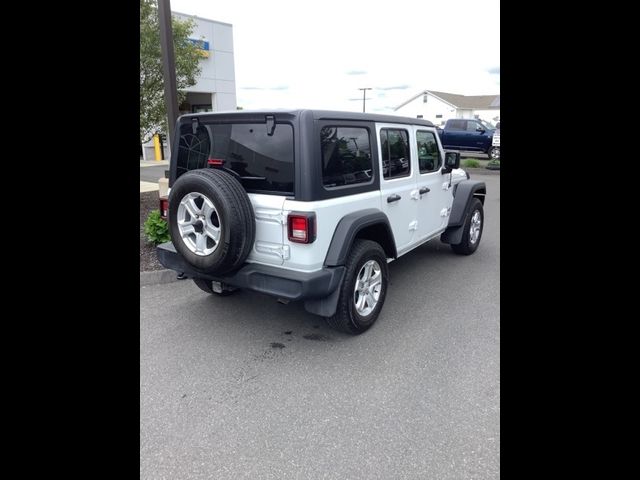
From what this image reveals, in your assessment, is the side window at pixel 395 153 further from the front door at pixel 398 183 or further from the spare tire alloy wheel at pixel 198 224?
the spare tire alloy wheel at pixel 198 224

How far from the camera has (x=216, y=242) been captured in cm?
319

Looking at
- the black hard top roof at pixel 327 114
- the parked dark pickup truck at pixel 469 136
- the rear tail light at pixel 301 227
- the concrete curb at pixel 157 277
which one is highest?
the parked dark pickup truck at pixel 469 136

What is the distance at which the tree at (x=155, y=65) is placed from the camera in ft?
24.6

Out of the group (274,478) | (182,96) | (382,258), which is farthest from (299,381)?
(182,96)

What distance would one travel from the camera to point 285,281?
310cm

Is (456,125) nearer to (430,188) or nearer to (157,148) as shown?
(157,148)

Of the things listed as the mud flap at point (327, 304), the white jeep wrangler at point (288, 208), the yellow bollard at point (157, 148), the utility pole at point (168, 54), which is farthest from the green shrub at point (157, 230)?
the yellow bollard at point (157, 148)

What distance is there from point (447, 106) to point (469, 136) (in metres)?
33.7

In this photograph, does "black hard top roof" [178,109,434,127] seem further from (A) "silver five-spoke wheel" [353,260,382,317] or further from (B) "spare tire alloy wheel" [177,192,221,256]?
(A) "silver five-spoke wheel" [353,260,382,317]

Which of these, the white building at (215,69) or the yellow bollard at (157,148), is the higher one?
the white building at (215,69)
